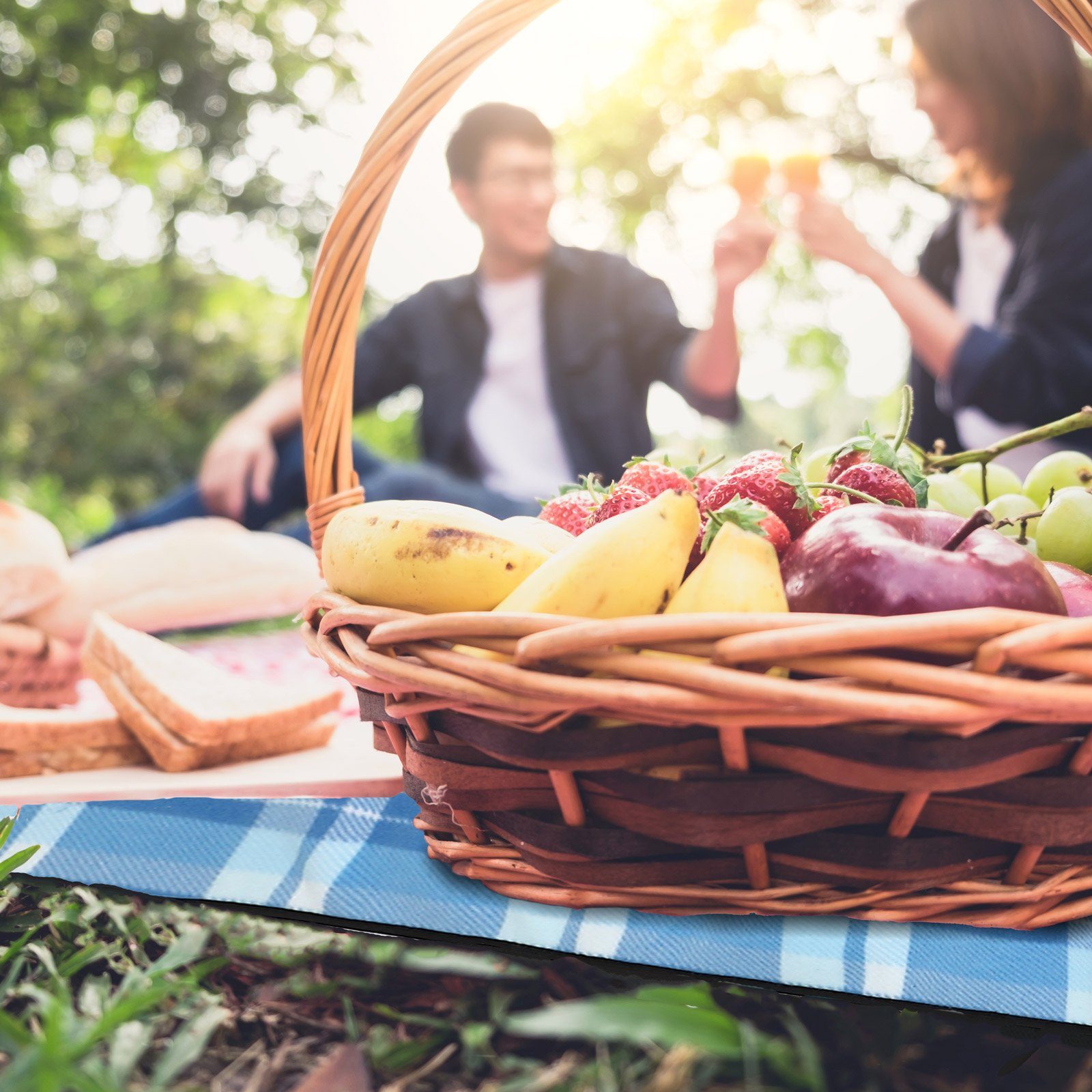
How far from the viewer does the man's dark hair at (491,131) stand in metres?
2.64

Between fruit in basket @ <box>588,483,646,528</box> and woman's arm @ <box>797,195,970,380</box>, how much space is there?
167 cm

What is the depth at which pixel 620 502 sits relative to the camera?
655 millimetres

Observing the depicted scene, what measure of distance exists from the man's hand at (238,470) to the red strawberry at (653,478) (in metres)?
1.92

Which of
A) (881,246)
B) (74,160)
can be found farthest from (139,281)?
(881,246)

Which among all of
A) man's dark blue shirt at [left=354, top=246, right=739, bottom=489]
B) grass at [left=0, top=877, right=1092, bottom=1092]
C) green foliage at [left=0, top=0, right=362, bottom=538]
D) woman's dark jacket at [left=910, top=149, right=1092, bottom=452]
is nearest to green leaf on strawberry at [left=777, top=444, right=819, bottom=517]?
grass at [left=0, top=877, right=1092, bottom=1092]

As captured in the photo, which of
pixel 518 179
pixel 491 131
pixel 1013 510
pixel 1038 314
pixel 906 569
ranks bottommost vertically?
pixel 1038 314

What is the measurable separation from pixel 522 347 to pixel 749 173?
3.42 feet

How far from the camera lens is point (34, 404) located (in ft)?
19.2

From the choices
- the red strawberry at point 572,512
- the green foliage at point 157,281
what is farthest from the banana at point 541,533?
the green foliage at point 157,281

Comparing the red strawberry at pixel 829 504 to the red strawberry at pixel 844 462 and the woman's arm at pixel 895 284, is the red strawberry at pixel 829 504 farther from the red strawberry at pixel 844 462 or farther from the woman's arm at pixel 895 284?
the woman's arm at pixel 895 284

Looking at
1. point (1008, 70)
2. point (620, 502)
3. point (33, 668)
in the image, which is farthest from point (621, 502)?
point (1008, 70)

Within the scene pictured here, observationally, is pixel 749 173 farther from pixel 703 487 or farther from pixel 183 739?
pixel 183 739

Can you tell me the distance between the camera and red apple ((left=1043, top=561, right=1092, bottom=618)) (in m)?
0.61

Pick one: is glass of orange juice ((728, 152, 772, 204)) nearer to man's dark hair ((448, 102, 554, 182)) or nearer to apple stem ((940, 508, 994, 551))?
man's dark hair ((448, 102, 554, 182))
